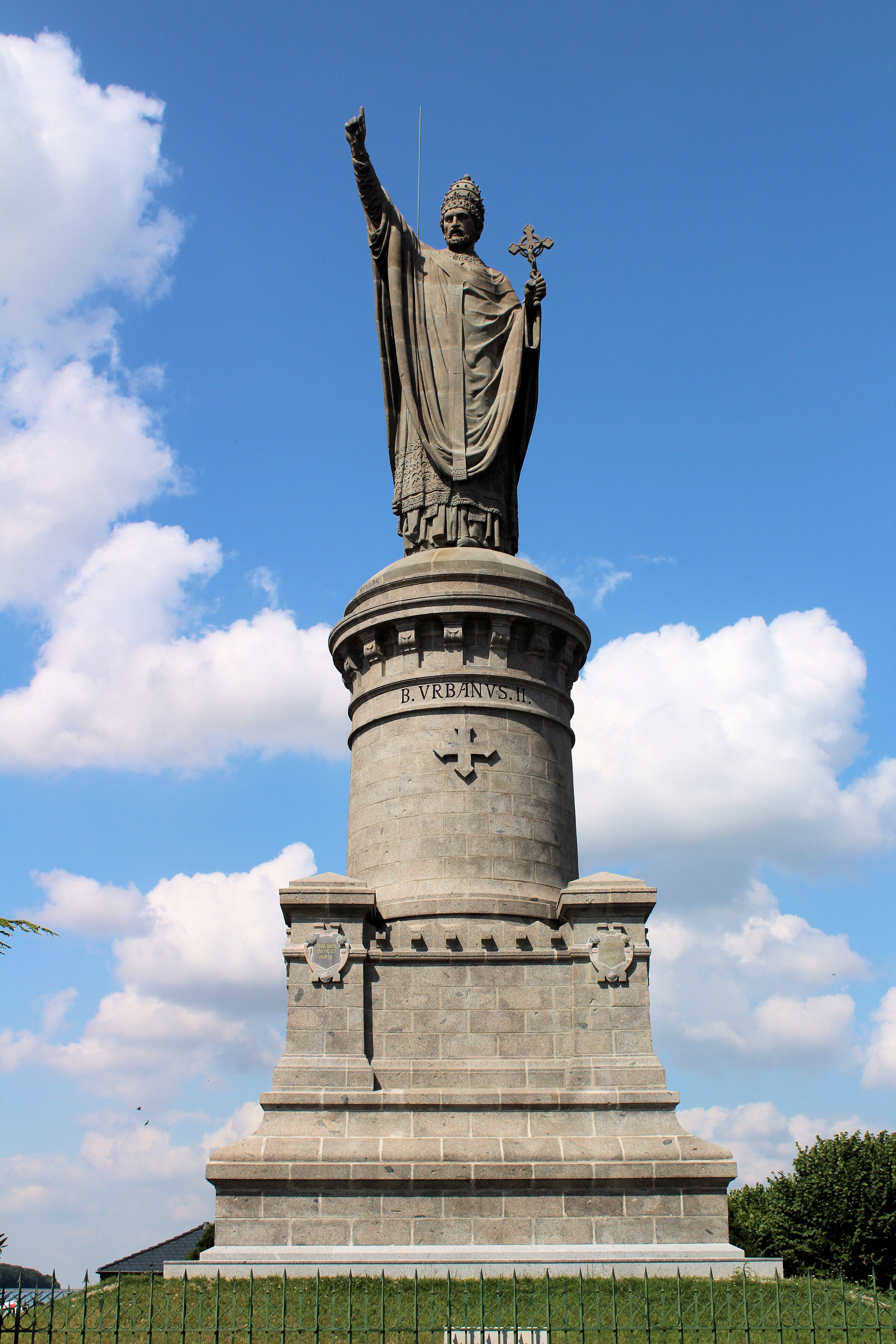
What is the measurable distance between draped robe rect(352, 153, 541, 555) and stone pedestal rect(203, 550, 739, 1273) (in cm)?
141

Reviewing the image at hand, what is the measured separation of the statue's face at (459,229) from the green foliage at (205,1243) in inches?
683

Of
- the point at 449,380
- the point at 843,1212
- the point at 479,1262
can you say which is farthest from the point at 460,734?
the point at 843,1212

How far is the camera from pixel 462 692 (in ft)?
64.3

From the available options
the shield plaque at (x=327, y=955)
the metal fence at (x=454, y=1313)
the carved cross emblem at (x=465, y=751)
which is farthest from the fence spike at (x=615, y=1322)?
the carved cross emblem at (x=465, y=751)

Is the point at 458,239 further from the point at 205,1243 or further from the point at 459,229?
the point at 205,1243

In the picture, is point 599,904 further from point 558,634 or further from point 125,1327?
point 125,1327

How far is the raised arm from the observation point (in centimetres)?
2089

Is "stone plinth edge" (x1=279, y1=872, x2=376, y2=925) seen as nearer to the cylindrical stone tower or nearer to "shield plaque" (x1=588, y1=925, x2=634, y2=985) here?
the cylindrical stone tower

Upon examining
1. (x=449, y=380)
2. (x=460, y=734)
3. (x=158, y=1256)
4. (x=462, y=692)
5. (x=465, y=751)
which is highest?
(x=449, y=380)

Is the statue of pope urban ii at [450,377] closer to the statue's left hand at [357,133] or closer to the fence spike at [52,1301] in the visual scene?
the statue's left hand at [357,133]

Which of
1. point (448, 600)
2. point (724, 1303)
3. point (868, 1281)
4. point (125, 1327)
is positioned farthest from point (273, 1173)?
point (868, 1281)

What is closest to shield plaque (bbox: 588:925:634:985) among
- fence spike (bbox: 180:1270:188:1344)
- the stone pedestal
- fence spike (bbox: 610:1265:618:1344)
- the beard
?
the stone pedestal

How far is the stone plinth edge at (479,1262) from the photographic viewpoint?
14953 mm

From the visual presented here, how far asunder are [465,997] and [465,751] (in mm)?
3890
